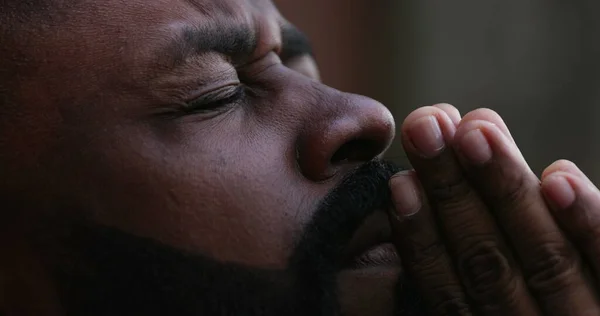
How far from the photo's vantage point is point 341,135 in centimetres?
114

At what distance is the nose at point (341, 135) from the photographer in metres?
1.12

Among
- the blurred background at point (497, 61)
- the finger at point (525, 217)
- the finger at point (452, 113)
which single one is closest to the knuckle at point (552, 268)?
the finger at point (525, 217)

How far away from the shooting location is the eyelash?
1146 mm

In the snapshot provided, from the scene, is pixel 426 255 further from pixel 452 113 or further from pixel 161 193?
pixel 161 193

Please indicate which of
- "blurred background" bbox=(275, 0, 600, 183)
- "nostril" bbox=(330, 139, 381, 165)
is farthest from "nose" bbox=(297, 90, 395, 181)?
"blurred background" bbox=(275, 0, 600, 183)

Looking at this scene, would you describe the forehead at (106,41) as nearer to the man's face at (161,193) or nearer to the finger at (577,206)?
the man's face at (161,193)

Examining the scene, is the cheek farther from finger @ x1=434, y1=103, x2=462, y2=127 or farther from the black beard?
finger @ x1=434, y1=103, x2=462, y2=127

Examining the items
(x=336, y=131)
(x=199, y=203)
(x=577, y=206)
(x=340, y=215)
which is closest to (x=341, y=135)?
(x=336, y=131)

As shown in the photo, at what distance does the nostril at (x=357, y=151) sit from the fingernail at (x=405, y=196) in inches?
3.3

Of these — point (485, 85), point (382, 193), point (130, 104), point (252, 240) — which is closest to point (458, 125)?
point (382, 193)

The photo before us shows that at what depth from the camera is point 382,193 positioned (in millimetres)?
1137

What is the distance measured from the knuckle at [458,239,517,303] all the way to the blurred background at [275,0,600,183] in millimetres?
1832

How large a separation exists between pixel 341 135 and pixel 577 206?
32 centimetres

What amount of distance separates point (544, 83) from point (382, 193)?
2.20m
